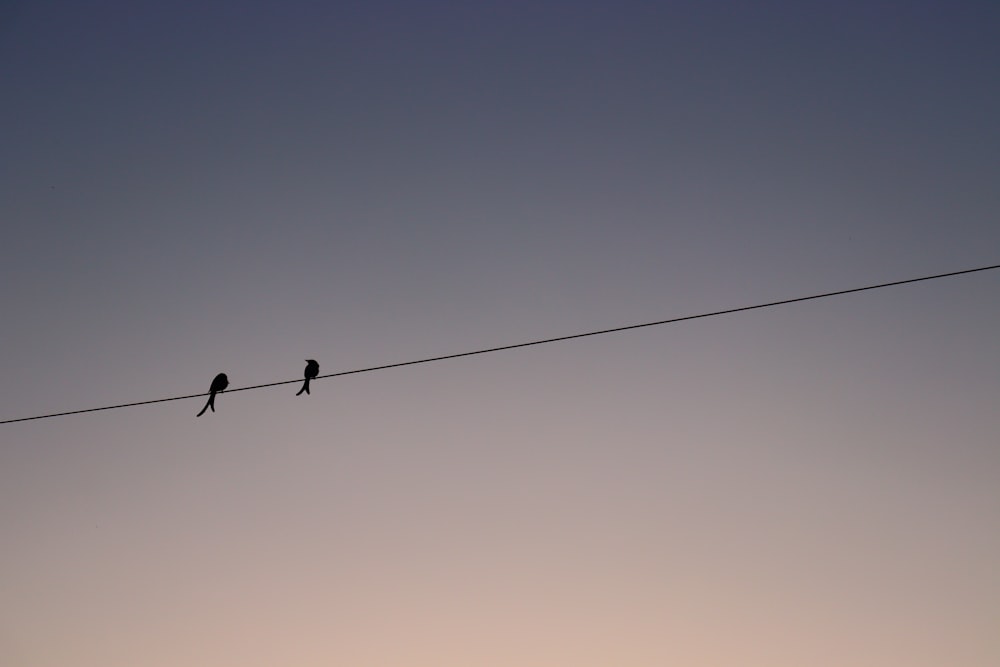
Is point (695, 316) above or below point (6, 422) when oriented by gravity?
above

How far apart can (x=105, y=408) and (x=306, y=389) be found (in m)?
3.23

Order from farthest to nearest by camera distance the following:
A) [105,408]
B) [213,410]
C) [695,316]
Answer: [213,410], [105,408], [695,316]

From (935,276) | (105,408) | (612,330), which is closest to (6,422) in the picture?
(105,408)

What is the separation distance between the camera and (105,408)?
34.7 feet

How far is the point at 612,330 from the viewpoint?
32.4 ft

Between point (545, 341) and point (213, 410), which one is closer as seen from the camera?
point (545, 341)

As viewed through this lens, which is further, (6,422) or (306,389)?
(306,389)

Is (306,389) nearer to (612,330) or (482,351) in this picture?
(482,351)

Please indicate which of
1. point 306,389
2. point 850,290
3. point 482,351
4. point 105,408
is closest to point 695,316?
point 850,290

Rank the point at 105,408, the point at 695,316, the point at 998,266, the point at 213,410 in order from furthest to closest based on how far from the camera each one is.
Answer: the point at 213,410
the point at 105,408
the point at 695,316
the point at 998,266

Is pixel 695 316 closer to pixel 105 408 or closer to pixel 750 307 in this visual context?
pixel 750 307

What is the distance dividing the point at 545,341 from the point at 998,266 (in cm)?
509

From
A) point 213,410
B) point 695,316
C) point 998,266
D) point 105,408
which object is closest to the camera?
point 998,266

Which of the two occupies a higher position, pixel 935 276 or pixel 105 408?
pixel 935 276
